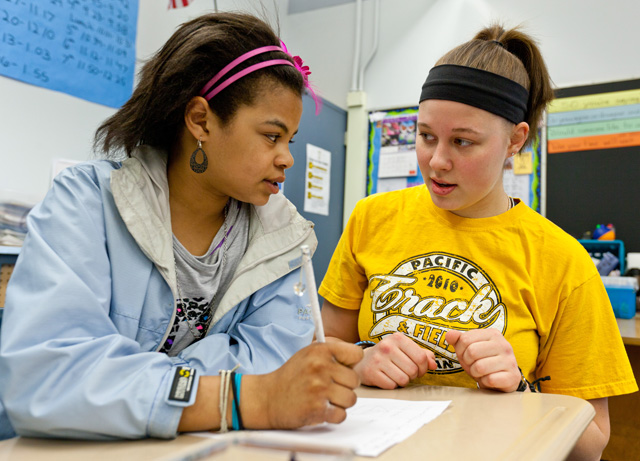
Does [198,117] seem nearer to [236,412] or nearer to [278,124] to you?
[278,124]

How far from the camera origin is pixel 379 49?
11.2 feet

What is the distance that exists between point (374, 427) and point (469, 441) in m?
0.11

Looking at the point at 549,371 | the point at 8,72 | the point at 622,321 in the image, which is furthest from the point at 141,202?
the point at 622,321

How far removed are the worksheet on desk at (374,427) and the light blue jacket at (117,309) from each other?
12 centimetres

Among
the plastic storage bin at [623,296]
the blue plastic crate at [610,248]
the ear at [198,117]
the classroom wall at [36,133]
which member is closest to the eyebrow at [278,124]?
the ear at [198,117]

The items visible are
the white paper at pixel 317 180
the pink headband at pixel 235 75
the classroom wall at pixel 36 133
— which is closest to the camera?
the pink headband at pixel 235 75

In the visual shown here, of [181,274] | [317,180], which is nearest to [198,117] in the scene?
[181,274]

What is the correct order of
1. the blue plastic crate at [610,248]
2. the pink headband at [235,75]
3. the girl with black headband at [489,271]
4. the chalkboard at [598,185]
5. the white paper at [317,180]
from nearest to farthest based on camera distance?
1. the pink headband at [235,75]
2. the girl with black headband at [489,271]
3. the blue plastic crate at [610,248]
4. the chalkboard at [598,185]
5. the white paper at [317,180]

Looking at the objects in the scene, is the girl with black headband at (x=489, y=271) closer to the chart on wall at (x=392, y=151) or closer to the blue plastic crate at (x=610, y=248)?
the blue plastic crate at (x=610, y=248)

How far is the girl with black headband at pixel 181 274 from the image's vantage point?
0.63 meters

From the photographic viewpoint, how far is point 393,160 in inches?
130

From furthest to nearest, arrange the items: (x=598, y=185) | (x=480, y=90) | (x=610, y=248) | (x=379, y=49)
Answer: (x=379, y=49) → (x=598, y=185) → (x=610, y=248) → (x=480, y=90)

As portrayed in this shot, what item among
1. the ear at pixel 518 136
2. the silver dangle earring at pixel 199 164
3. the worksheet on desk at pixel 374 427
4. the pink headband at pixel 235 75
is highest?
the pink headband at pixel 235 75

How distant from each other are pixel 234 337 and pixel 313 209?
7.35ft
